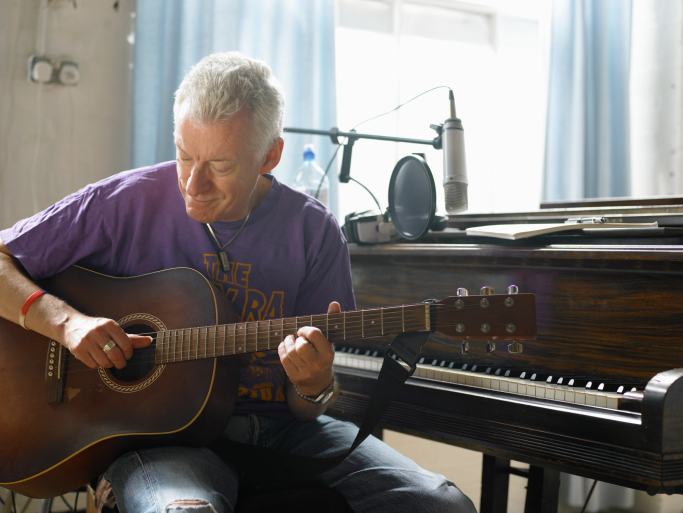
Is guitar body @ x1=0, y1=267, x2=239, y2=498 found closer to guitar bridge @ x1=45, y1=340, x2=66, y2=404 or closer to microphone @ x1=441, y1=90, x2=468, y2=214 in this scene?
guitar bridge @ x1=45, y1=340, x2=66, y2=404

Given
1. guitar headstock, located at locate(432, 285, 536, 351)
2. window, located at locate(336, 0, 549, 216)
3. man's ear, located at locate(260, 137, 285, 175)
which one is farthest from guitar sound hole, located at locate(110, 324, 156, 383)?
window, located at locate(336, 0, 549, 216)

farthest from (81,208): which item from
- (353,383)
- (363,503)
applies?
(363,503)

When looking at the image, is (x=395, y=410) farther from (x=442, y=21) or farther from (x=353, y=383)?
(x=442, y=21)

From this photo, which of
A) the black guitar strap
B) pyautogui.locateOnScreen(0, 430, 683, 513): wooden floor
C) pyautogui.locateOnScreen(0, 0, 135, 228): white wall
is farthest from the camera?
pyautogui.locateOnScreen(0, 430, 683, 513): wooden floor

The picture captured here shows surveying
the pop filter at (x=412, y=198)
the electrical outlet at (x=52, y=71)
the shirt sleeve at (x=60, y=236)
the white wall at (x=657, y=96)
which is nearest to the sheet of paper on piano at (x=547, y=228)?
the pop filter at (x=412, y=198)

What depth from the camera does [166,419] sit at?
1.08 m

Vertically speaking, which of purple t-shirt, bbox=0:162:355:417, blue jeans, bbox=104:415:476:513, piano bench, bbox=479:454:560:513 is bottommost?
piano bench, bbox=479:454:560:513

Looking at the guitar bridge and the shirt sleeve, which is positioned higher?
the shirt sleeve

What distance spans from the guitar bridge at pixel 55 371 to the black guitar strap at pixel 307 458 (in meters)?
0.33

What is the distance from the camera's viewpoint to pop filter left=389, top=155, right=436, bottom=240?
1.49m

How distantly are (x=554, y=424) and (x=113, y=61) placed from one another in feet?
6.21

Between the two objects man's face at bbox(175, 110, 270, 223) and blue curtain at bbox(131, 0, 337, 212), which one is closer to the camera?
man's face at bbox(175, 110, 270, 223)

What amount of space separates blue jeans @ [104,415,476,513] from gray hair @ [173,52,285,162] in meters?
0.62

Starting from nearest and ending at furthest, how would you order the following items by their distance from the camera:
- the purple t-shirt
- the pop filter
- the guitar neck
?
the guitar neck
the purple t-shirt
the pop filter
